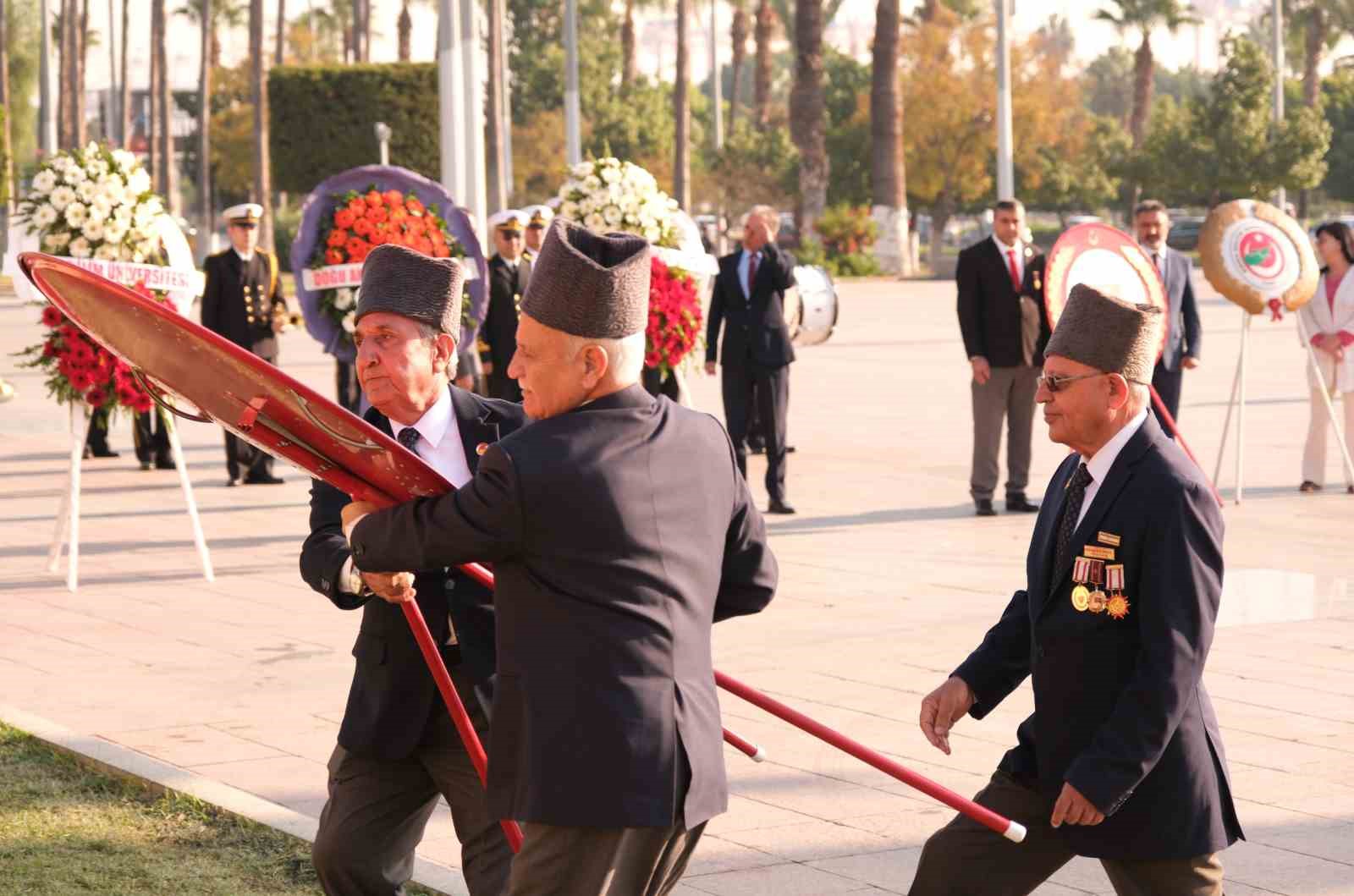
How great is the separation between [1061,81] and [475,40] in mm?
51230

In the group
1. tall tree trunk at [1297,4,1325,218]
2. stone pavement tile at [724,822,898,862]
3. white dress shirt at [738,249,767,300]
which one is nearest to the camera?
stone pavement tile at [724,822,898,862]

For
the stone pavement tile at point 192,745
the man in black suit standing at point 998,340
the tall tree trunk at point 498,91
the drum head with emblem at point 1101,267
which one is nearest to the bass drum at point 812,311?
the man in black suit standing at point 998,340

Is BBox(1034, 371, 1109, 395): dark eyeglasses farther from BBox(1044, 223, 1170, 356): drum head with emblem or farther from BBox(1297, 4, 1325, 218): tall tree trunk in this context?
BBox(1297, 4, 1325, 218): tall tree trunk

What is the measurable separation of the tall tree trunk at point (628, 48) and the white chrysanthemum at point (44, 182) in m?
68.7

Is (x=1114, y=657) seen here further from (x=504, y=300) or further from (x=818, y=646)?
(x=504, y=300)

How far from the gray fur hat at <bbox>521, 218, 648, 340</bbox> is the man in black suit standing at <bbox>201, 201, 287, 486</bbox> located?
1190 cm

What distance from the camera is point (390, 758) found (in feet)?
14.8

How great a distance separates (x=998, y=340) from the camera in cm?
1344

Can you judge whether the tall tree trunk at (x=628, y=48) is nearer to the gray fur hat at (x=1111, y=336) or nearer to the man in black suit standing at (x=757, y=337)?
the man in black suit standing at (x=757, y=337)

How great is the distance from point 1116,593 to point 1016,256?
9.56 meters

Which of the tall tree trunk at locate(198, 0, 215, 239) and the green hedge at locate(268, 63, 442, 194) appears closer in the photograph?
the green hedge at locate(268, 63, 442, 194)

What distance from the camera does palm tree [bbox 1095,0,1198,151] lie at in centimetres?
7038

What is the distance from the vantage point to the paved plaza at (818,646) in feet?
21.0

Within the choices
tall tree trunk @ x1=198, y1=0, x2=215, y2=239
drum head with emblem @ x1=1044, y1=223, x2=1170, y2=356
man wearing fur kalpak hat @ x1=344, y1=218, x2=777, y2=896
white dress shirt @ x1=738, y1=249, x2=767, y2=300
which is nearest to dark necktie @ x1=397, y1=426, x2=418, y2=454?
man wearing fur kalpak hat @ x1=344, y1=218, x2=777, y2=896
